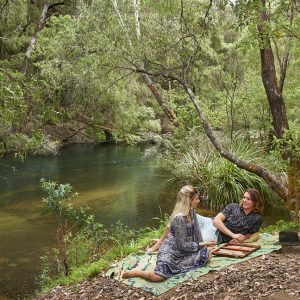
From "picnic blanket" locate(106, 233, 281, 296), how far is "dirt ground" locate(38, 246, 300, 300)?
0.28 ft

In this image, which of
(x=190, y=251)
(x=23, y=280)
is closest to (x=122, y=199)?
(x=23, y=280)

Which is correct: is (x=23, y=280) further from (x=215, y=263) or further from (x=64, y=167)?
Answer: (x=64, y=167)

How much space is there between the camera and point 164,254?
538 cm

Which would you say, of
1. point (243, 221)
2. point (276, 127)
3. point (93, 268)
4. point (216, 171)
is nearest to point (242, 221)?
point (243, 221)

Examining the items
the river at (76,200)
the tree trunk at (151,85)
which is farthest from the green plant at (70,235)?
the tree trunk at (151,85)

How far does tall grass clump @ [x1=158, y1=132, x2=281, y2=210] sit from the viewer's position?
37.6 ft

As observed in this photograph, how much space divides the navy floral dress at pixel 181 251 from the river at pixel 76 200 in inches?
107

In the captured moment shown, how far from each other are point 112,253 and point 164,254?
1822 millimetres

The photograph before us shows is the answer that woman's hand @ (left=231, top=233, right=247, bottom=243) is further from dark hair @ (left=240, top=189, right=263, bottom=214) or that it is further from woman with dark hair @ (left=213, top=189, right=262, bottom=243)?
dark hair @ (left=240, top=189, right=263, bottom=214)

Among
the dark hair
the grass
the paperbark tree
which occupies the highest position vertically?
the paperbark tree

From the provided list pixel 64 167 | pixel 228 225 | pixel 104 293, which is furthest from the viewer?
pixel 64 167

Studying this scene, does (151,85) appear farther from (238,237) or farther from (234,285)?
(234,285)

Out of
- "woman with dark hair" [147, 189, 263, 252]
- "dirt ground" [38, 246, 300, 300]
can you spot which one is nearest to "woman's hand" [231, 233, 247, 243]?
"woman with dark hair" [147, 189, 263, 252]

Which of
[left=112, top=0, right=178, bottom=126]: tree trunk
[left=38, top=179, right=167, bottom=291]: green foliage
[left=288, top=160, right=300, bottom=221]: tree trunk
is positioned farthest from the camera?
[left=112, top=0, right=178, bottom=126]: tree trunk
